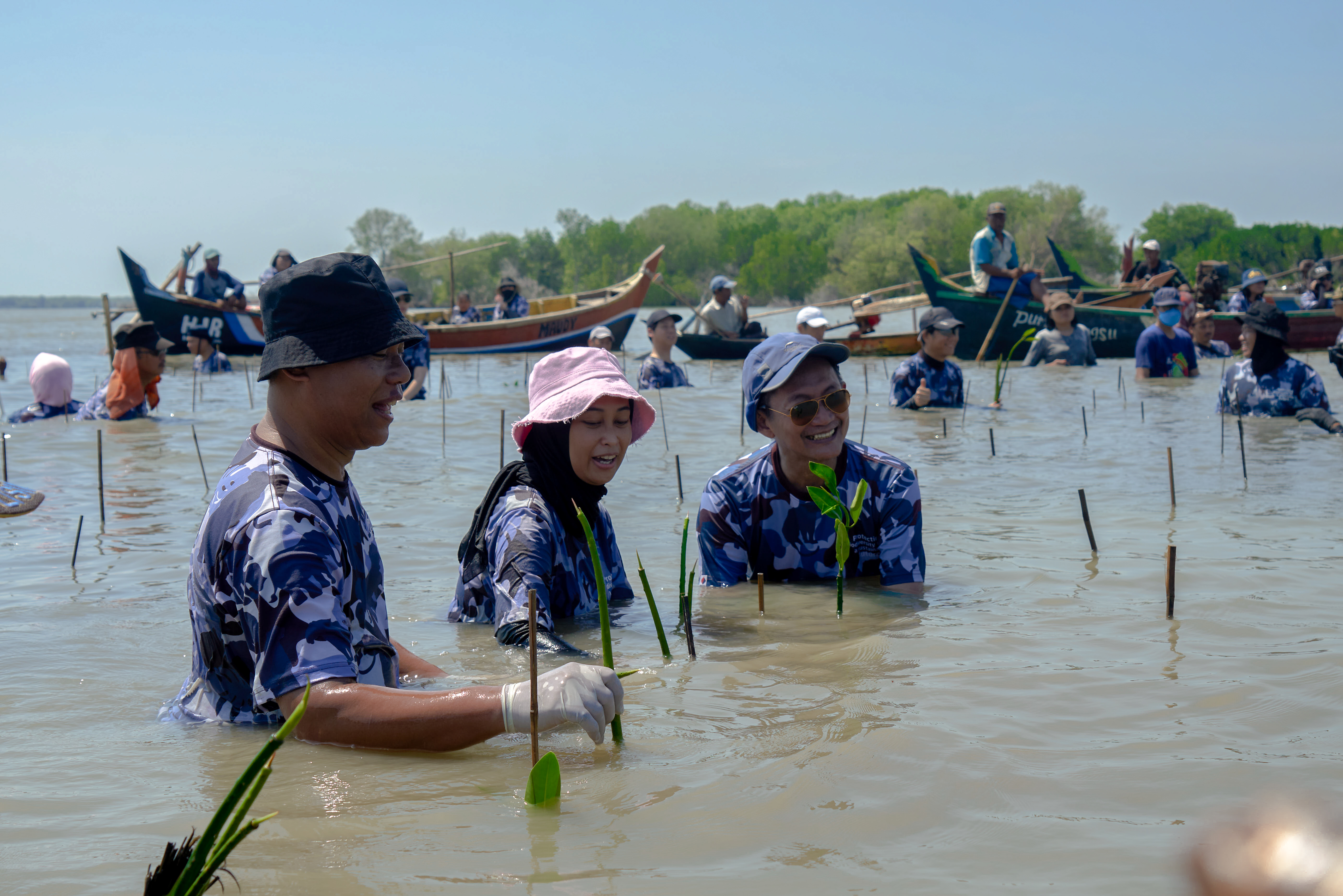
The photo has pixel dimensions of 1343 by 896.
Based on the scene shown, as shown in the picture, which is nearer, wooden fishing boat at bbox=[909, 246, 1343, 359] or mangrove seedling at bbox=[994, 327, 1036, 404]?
mangrove seedling at bbox=[994, 327, 1036, 404]

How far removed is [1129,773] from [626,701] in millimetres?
1458

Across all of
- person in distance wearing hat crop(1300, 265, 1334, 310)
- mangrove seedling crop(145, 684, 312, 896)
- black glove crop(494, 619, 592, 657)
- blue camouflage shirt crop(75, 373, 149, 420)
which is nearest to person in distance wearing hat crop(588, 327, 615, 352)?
blue camouflage shirt crop(75, 373, 149, 420)

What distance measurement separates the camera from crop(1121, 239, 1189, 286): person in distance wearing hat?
77.2 feet

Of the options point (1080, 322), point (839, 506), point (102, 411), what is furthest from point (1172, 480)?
point (1080, 322)

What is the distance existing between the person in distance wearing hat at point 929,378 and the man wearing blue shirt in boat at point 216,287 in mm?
17137

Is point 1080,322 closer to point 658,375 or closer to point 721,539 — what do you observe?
point 658,375

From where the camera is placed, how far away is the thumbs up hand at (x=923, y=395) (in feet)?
39.5

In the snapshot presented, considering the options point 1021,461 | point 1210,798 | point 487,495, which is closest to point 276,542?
point 487,495

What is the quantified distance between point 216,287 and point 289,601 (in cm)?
2472

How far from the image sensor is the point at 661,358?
49.6 ft

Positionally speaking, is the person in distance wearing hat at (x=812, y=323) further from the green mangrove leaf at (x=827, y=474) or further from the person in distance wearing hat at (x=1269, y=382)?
the green mangrove leaf at (x=827, y=474)

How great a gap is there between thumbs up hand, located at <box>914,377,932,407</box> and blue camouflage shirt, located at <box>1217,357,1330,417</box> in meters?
2.79

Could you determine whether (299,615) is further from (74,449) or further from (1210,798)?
(74,449)

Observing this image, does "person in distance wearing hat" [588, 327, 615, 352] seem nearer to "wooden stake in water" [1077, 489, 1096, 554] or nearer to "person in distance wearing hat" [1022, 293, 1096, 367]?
"person in distance wearing hat" [1022, 293, 1096, 367]
